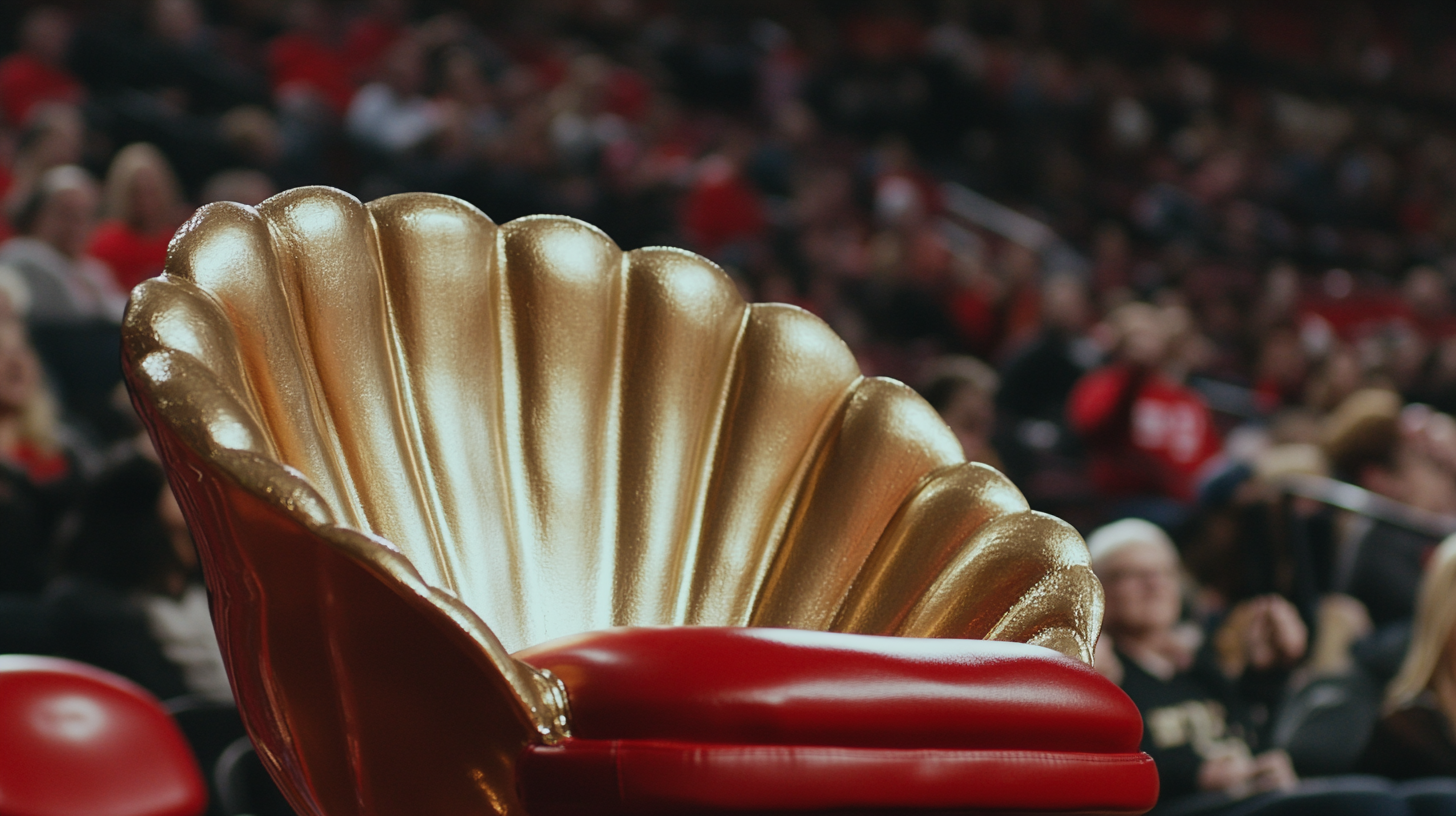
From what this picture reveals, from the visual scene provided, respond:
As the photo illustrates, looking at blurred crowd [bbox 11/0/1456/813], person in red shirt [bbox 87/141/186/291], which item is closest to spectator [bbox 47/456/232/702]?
blurred crowd [bbox 11/0/1456/813]

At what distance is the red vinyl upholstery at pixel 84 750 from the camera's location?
83 centimetres

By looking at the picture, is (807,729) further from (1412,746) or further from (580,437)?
(1412,746)

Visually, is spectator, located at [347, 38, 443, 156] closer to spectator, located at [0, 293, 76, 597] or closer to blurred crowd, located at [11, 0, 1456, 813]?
blurred crowd, located at [11, 0, 1456, 813]

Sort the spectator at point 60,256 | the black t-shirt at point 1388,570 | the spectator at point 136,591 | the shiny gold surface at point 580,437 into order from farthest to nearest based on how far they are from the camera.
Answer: the spectator at point 60,256 → the black t-shirt at point 1388,570 → the spectator at point 136,591 → the shiny gold surface at point 580,437

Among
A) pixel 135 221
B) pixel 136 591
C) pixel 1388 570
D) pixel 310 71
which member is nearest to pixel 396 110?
pixel 310 71

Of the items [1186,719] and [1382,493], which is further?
[1382,493]

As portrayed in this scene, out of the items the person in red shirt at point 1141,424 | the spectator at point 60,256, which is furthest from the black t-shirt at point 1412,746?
the spectator at point 60,256

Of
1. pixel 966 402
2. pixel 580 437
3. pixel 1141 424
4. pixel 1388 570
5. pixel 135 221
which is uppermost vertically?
pixel 580 437

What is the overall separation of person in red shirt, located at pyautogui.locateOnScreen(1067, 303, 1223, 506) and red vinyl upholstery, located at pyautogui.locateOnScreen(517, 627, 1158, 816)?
268 centimetres

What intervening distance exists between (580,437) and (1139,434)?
256cm

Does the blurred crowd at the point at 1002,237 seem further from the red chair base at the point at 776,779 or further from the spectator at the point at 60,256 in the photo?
the red chair base at the point at 776,779

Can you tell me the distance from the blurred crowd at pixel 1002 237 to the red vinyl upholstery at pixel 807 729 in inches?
48.2

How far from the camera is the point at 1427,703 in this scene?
1888 millimetres

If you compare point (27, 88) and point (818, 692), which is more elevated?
point (818, 692)
